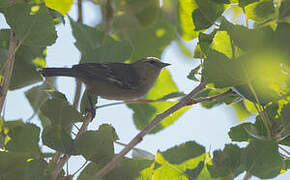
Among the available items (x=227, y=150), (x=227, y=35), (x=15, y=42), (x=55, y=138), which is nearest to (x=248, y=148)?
(x=227, y=150)

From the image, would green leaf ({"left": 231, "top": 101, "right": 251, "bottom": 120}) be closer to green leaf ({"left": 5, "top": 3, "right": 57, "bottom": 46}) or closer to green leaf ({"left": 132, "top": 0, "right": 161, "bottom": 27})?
green leaf ({"left": 132, "top": 0, "right": 161, "bottom": 27})

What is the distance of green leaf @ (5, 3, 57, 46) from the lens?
7.63 ft

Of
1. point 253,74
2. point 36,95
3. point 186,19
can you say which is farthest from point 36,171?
point 36,95

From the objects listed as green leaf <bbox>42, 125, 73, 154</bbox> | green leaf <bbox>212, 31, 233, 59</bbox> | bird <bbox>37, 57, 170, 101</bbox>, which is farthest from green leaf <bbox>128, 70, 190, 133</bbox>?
green leaf <bbox>212, 31, 233, 59</bbox>

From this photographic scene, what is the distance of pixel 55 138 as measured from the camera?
209 centimetres

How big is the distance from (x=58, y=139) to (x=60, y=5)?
1.01 m

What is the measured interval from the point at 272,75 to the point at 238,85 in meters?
0.17

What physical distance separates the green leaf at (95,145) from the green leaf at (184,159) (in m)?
0.31

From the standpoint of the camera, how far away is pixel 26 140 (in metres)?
2.37

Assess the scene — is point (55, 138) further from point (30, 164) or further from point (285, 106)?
point (285, 106)

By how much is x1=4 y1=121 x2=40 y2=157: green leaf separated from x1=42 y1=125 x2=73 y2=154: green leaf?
0.28 m

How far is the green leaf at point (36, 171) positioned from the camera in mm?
1907

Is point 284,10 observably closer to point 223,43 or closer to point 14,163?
point 223,43

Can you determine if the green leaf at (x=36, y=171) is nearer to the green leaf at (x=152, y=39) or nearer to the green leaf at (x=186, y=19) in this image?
the green leaf at (x=186, y=19)
